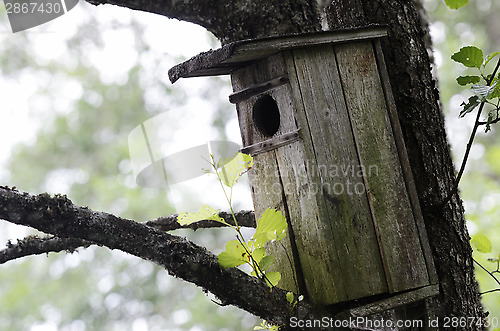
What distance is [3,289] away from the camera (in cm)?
579

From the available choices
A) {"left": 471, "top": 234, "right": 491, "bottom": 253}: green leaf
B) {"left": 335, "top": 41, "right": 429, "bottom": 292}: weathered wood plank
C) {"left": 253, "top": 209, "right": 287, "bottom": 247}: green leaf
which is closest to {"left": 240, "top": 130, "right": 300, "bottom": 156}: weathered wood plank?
{"left": 335, "top": 41, "right": 429, "bottom": 292}: weathered wood plank

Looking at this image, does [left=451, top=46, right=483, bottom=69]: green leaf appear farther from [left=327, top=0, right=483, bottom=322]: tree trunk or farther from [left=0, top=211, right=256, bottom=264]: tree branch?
[left=0, top=211, right=256, bottom=264]: tree branch

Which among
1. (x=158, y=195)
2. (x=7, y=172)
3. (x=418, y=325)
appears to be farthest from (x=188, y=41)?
(x=418, y=325)

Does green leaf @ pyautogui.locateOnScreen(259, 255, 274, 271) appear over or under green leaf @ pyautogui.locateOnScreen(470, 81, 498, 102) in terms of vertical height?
under

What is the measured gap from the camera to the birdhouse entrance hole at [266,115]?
145cm

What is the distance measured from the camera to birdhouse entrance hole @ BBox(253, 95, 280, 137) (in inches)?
57.1

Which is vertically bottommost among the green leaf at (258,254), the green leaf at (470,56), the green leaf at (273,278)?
the green leaf at (273,278)

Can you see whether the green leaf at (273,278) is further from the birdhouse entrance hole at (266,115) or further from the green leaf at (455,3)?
the green leaf at (455,3)

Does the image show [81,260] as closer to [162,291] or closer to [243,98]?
[162,291]

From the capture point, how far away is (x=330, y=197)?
1.32m

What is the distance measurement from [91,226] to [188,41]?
4.50m

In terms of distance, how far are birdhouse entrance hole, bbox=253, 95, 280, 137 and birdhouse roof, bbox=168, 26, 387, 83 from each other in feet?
0.38

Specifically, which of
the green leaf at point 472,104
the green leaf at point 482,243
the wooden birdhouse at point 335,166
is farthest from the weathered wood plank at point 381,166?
the green leaf at point 472,104

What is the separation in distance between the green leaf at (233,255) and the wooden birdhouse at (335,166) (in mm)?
278
